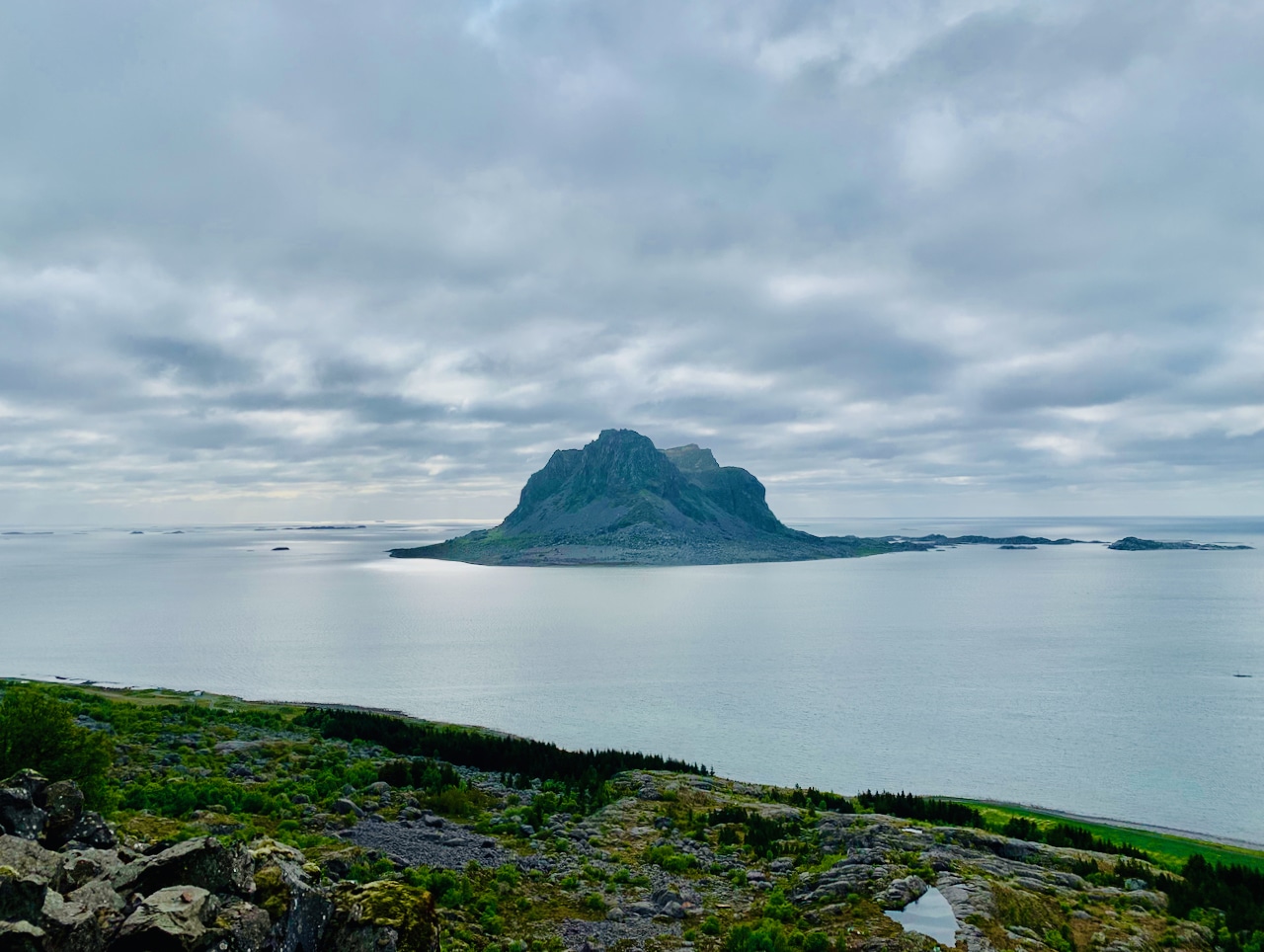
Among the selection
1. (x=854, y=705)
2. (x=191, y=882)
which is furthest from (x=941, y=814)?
(x=854, y=705)

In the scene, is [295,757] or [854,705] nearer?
[295,757]

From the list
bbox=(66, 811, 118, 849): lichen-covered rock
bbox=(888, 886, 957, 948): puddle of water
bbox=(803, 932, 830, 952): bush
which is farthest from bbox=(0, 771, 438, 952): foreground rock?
bbox=(888, 886, 957, 948): puddle of water

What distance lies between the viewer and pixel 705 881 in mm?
29781

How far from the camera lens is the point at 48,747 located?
2928cm

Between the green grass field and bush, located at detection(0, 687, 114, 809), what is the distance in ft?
164

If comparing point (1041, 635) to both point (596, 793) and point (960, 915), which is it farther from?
point (960, 915)

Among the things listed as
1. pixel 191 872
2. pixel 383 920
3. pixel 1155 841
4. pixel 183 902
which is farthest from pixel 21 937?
pixel 1155 841

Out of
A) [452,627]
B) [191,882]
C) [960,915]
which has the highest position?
[191,882]

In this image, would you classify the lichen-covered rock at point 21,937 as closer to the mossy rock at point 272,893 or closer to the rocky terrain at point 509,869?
the rocky terrain at point 509,869

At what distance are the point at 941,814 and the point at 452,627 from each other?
135360 millimetres

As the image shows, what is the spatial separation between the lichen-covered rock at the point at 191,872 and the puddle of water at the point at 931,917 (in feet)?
68.6

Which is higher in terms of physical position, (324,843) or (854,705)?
(324,843)

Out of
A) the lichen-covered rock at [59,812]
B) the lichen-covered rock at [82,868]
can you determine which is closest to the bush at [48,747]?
the lichen-covered rock at [59,812]

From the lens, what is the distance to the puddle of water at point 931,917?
24.0 m
